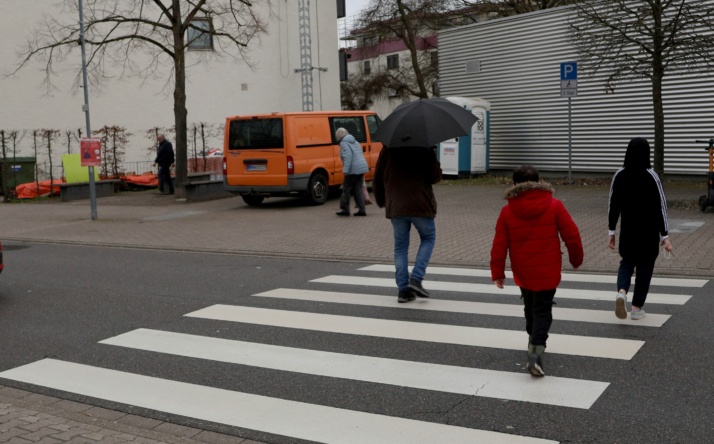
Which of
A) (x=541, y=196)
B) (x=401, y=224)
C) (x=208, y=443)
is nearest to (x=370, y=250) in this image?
(x=401, y=224)

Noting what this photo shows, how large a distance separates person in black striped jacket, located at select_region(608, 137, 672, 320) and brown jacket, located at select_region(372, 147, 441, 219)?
1819 millimetres

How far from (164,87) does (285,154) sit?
48.7ft

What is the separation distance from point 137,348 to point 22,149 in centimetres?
2572

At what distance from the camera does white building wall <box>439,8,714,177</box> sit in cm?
1972

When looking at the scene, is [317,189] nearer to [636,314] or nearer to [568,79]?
[568,79]

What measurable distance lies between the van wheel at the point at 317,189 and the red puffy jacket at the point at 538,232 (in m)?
13.2

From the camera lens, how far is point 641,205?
6.95 metres

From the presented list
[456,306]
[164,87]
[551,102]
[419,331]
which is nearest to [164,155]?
[164,87]

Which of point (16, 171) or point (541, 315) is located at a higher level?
point (16, 171)

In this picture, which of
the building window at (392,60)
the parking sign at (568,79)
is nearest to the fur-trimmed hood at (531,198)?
the parking sign at (568,79)

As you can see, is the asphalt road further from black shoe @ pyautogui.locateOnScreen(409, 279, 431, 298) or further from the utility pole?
the utility pole

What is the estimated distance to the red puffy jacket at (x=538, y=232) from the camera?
5719mm

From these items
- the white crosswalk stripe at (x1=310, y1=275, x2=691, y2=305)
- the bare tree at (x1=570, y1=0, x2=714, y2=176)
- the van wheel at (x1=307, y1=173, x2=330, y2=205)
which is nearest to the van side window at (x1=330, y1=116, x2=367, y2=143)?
the van wheel at (x1=307, y1=173, x2=330, y2=205)

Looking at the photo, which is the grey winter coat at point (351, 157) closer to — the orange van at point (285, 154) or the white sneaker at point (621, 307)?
the orange van at point (285, 154)
